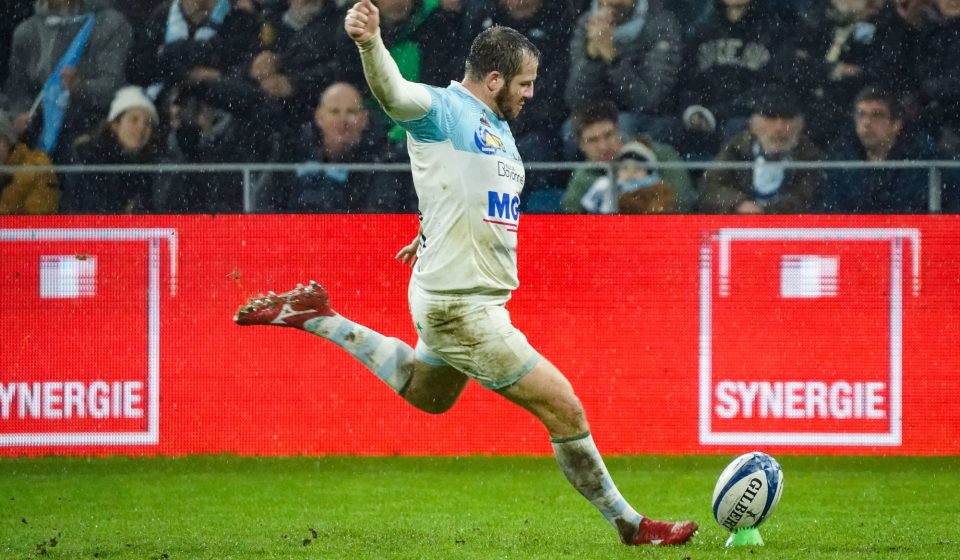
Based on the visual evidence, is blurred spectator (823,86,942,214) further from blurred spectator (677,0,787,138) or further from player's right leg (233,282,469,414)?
player's right leg (233,282,469,414)

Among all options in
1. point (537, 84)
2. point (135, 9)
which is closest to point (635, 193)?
point (537, 84)

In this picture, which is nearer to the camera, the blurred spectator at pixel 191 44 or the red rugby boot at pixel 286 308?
the red rugby boot at pixel 286 308

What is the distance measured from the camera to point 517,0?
10.5m

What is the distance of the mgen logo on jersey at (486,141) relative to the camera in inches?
203

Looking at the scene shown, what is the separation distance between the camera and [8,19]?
1081 centimetres

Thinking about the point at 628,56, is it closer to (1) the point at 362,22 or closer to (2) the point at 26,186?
(2) the point at 26,186

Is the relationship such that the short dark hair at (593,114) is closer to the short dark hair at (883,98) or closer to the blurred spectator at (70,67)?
the short dark hair at (883,98)

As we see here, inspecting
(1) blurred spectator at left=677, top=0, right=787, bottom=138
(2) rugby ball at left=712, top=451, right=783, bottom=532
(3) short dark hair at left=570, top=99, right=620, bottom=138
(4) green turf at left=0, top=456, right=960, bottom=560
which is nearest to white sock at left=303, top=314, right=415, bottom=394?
(4) green turf at left=0, top=456, right=960, bottom=560

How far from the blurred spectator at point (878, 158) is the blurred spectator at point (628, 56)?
134cm

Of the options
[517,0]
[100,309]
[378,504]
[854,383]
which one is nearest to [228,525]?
[378,504]

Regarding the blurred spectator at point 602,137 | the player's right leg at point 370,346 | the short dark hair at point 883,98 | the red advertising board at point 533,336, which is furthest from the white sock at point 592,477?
the short dark hair at point 883,98

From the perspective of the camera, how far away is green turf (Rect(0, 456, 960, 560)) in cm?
556

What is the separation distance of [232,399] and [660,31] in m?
4.31

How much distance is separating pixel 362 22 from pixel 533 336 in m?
4.12
